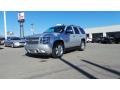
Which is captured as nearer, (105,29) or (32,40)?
(32,40)

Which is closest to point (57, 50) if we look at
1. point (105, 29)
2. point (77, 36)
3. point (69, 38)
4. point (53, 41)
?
point (53, 41)

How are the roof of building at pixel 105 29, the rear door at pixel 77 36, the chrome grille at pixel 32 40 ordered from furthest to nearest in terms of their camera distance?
the roof of building at pixel 105 29
the rear door at pixel 77 36
the chrome grille at pixel 32 40

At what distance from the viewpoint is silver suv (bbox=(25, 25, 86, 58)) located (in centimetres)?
1157

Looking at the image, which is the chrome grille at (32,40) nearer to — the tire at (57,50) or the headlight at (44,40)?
the headlight at (44,40)

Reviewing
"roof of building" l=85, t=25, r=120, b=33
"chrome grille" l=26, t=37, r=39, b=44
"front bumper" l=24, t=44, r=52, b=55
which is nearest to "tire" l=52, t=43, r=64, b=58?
"front bumper" l=24, t=44, r=52, b=55

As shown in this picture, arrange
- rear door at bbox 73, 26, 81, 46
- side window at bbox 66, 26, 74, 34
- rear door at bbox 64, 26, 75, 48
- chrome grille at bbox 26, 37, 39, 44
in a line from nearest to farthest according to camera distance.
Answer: chrome grille at bbox 26, 37, 39, 44 < rear door at bbox 64, 26, 75, 48 < side window at bbox 66, 26, 74, 34 < rear door at bbox 73, 26, 81, 46

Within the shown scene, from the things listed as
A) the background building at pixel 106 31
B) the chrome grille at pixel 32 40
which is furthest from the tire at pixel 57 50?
the background building at pixel 106 31

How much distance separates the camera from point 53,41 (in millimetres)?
11695

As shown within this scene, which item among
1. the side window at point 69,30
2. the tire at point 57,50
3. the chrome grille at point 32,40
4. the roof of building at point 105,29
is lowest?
the tire at point 57,50

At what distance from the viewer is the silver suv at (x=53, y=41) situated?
456 inches

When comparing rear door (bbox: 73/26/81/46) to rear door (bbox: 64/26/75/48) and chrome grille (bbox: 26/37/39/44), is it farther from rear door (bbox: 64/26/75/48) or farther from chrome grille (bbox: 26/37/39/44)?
chrome grille (bbox: 26/37/39/44)

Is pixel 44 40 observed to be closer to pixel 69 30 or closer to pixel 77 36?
pixel 69 30
